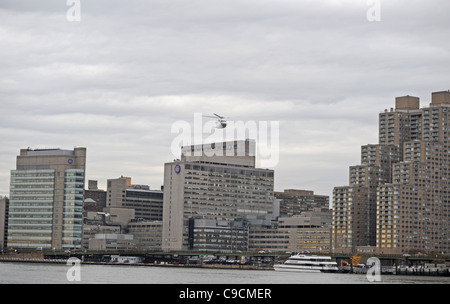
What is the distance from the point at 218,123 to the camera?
634 ft
